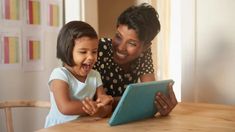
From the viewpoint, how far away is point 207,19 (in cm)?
176

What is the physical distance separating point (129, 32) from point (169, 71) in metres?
Answer: 2.44

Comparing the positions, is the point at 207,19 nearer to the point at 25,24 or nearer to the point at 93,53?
the point at 93,53

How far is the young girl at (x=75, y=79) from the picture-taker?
108cm

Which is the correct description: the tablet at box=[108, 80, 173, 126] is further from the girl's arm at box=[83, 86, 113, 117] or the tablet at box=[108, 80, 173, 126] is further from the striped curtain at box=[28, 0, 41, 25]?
the striped curtain at box=[28, 0, 41, 25]

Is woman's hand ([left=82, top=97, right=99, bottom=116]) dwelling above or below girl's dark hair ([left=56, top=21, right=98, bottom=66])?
below

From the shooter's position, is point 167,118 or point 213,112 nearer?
point 167,118

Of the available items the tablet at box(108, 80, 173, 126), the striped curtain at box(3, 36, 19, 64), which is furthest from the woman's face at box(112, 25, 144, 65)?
the striped curtain at box(3, 36, 19, 64)

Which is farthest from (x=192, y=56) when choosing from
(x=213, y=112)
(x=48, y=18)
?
(x=48, y=18)

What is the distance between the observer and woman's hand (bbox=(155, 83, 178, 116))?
1.13m

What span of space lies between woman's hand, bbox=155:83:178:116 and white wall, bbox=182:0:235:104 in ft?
2.07

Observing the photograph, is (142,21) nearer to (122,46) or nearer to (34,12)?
(122,46)

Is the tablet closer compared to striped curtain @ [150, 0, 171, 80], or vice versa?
the tablet

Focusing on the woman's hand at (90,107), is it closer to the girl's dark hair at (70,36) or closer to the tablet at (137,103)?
the tablet at (137,103)

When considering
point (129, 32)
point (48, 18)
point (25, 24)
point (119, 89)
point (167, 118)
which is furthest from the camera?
point (48, 18)
